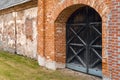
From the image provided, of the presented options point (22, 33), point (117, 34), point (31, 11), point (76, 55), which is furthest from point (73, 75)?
point (22, 33)

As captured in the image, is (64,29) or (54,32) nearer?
(54,32)

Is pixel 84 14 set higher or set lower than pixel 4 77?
higher

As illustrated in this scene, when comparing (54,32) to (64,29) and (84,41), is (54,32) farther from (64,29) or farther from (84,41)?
Result: (84,41)

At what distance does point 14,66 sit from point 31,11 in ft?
10.9

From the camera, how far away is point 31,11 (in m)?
14.5

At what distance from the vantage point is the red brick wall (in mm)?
7902

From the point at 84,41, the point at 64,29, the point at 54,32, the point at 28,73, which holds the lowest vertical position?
the point at 28,73

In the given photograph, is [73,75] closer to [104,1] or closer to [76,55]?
[76,55]

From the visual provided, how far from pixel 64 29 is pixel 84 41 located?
4.04ft

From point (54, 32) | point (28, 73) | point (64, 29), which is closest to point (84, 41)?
point (64, 29)

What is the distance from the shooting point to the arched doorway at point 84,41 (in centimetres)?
977

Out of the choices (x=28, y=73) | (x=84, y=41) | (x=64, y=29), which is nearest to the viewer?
(x=84, y=41)

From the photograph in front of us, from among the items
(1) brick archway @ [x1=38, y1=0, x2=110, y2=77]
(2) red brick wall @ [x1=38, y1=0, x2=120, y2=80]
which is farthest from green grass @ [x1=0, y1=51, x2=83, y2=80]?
(2) red brick wall @ [x1=38, y1=0, x2=120, y2=80]

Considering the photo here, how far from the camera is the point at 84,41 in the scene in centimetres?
1046
